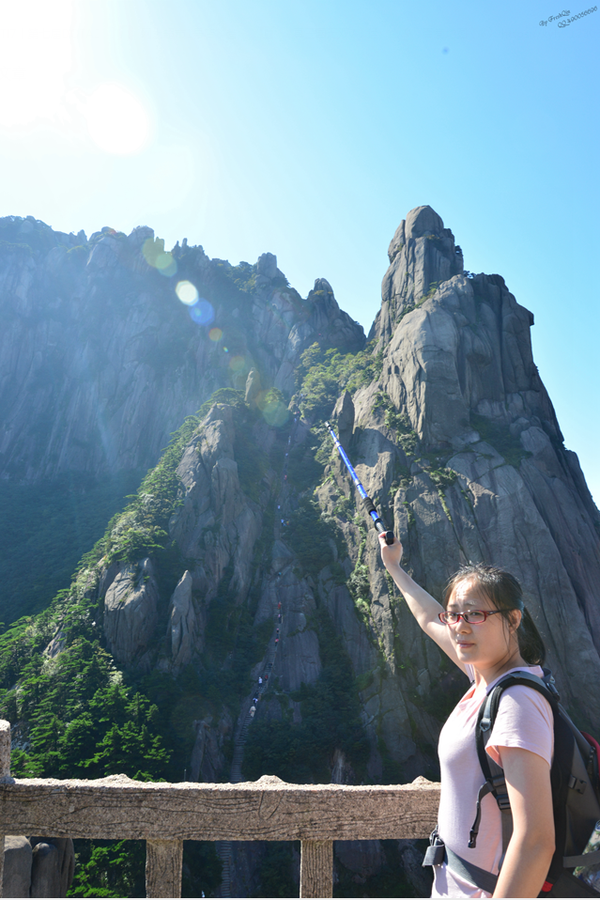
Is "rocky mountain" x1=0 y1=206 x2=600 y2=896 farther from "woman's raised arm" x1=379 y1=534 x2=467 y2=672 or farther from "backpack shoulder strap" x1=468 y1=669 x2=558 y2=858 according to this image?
"backpack shoulder strap" x1=468 y1=669 x2=558 y2=858

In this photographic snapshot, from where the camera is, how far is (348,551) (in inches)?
1296

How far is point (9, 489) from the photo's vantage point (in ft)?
178

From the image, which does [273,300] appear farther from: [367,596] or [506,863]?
[506,863]

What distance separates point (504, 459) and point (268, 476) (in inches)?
884

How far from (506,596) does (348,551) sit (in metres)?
31.7

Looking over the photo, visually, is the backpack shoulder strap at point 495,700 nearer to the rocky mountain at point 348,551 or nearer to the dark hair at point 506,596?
the dark hair at point 506,596

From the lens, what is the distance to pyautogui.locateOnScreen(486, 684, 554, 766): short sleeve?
150cm

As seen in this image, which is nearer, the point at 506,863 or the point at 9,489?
the point at 506,863

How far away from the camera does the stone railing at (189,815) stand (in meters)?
3.65

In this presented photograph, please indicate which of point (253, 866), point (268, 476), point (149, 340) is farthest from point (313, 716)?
point (149, 340)

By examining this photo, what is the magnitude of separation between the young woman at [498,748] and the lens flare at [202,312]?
70.4m

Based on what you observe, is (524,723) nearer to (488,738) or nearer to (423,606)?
(488,738)

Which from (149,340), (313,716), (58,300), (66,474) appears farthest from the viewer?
(58,300)

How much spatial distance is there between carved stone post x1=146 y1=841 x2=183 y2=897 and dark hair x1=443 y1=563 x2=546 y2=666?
338 centimetres
